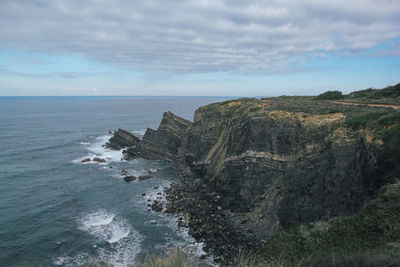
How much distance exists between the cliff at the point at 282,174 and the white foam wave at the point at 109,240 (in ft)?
24.7

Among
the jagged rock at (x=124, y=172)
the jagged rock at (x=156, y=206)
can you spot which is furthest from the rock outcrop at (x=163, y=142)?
the jagged rock at (x=156, y=206)

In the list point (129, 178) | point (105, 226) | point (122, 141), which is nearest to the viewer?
point (105, 226)

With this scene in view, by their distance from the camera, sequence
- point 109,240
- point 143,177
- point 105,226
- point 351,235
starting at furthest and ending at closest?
point 143,177 → point 105,226 → point 109,240 → point 351,235

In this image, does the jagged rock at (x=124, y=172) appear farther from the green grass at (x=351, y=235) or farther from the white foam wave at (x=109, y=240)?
the green grass at (x=351, y=235)

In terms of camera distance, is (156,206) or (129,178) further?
(129,178)

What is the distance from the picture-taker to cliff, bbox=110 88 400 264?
2352cm

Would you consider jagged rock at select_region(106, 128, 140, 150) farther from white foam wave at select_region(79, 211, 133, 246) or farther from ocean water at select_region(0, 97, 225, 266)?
white foam wave at select_region(79, 211, 133, 246)

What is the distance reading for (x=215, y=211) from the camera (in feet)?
117

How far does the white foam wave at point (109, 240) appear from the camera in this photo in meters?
26.3

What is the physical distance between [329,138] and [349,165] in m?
3.76

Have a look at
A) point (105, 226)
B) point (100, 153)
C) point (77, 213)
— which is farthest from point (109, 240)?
point (100, 153)

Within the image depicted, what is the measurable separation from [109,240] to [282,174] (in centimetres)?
2359

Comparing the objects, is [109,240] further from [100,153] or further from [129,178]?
[100,153]

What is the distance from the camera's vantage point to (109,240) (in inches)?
1187
